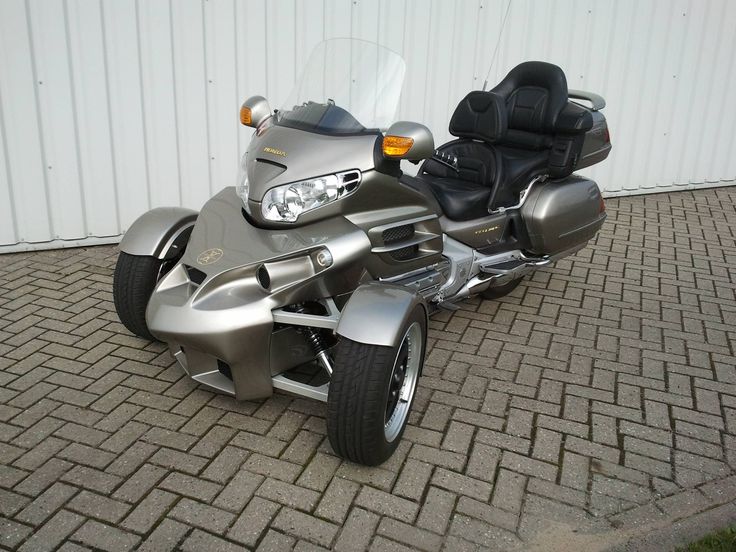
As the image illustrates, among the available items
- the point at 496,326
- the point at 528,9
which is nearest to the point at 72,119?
the point at 496,326

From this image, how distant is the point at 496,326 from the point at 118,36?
3392 mm

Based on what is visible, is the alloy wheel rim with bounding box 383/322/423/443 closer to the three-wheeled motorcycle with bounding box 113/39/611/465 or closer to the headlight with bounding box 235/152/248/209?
the three-wheeled motorcycle with bounding box 113/39/611/465

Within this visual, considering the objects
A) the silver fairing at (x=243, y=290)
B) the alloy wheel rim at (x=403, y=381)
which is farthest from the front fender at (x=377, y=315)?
the silver fairing at (x=243, y=290)

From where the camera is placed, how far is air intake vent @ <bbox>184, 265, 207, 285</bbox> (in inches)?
133

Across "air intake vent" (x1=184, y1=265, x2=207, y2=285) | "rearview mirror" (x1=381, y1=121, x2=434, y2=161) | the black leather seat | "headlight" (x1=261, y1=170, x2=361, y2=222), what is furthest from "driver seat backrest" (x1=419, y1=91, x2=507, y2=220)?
"air intake vent" (x1=184, y1=265, x2=207, y2=285)

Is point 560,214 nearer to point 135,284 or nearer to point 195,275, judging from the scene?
point 195,275

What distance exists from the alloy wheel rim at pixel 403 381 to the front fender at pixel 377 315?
0.12 meters

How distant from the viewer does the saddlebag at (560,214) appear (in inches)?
184

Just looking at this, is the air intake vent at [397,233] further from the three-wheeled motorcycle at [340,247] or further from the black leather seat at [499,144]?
the black leather seat at [499,144]

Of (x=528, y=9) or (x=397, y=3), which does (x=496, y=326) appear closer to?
(x=397, y=3)

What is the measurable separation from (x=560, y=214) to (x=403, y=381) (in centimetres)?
190

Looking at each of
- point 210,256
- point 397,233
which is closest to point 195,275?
point 210,256

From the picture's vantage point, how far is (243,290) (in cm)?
326

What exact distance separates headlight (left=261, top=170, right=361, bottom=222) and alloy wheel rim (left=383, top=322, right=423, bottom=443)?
0.75 m
